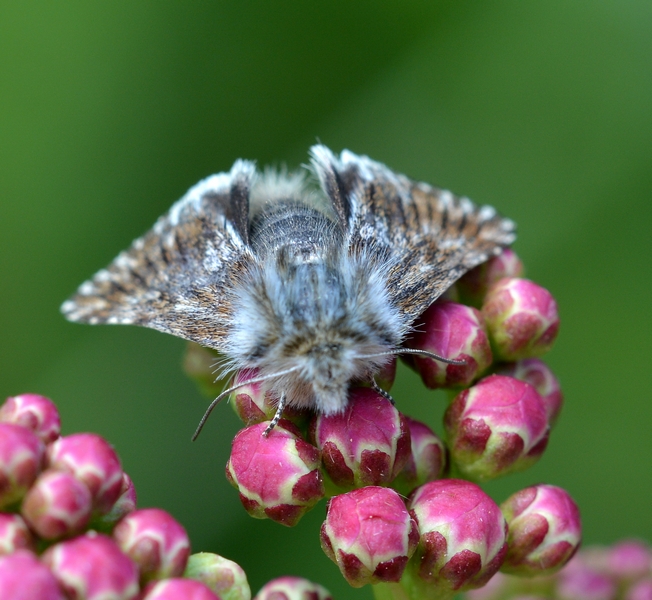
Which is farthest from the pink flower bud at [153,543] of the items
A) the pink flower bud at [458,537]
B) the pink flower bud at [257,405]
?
the pink flower bud at [458,537]

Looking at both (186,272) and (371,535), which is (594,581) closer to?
(371,535)

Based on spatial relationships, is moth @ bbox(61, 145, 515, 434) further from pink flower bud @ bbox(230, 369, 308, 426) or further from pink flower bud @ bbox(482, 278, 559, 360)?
pink flower bud @ bbox(482, 278, 559, 360)

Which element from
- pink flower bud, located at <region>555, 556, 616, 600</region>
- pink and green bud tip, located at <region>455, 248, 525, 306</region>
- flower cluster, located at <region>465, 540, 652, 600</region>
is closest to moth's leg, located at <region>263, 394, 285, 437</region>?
pink and green bud tip, located at <region>455, 248, 525, 306</region>

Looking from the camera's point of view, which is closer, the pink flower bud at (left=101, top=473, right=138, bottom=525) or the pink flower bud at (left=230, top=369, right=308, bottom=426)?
the pink flower bud at (left=101, top=473, right=138, bottom=525)

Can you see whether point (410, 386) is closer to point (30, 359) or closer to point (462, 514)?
point (30, 359)

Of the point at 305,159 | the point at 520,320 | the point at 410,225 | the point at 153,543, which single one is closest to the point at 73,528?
the point at 153,543

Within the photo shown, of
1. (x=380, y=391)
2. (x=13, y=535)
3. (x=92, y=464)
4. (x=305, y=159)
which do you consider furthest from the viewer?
(x=305, y=159)

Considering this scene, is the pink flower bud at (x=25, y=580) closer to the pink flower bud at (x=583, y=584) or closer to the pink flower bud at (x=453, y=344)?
the pink flower bud at (x=453, y=344)

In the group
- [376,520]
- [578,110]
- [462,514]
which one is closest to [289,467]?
[376,520]
